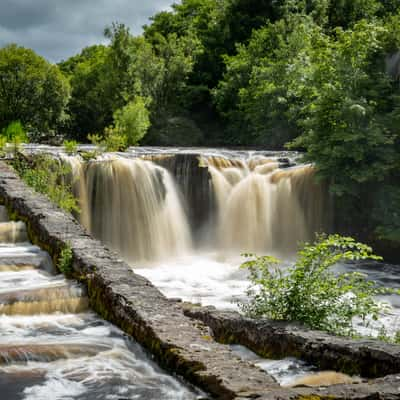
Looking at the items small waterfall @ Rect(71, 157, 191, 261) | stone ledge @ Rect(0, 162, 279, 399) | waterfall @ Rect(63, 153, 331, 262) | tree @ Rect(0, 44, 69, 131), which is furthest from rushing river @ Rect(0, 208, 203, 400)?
tree @ Rect(0, 44, 69, 131)

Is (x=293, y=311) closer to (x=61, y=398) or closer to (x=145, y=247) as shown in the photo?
(x=61, y=398)

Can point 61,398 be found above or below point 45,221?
below

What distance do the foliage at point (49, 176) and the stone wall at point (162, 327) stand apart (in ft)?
10.00

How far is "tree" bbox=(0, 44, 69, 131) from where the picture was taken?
29703 mm

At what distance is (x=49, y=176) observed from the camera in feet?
44.6

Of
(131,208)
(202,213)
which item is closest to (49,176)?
(131,208)

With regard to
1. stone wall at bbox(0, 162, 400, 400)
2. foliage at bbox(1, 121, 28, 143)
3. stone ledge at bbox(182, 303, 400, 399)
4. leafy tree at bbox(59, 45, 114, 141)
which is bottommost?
stone ledge at bbox(182, 303, 400, 399)

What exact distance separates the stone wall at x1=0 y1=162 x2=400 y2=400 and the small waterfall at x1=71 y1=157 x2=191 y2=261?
590 centimetres

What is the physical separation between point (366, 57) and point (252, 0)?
2228 cm

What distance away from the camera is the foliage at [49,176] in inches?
491

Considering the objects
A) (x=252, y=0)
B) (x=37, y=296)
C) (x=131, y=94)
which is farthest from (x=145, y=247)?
(x=252, y=0)

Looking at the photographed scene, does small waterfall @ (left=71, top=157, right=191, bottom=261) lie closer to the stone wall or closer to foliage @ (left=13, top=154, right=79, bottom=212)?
foliage @ (left=13, top=154, right=79, bottom=212)

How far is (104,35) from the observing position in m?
30.4

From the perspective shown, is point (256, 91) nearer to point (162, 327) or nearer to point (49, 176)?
point (49, 176)
